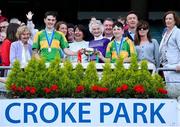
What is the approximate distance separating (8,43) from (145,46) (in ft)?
7.14

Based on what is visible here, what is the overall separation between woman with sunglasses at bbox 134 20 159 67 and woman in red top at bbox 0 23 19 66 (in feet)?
6.56

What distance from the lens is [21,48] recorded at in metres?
10.9

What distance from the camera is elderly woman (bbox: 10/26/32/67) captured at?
10828 millimetres

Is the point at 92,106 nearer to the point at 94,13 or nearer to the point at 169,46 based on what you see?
the point at 169,46

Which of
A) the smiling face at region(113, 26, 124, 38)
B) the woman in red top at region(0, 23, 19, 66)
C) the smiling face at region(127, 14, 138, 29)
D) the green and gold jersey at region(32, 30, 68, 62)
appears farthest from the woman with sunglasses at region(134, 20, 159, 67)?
the woman in red top at region(0, 23, 19, 66)

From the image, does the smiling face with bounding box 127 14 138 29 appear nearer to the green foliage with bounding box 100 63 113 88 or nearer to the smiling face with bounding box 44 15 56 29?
the smiling face with bounding box 44 15 56 29

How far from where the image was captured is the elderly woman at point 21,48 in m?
10.8

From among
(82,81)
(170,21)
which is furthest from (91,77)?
(170,21)

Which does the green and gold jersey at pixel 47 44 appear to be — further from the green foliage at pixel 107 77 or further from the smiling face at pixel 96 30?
the green foliage at pixel 107 77

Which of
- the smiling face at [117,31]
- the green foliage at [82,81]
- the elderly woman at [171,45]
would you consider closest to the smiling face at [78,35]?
the smiling face at [117,31]

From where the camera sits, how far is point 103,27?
464 inches

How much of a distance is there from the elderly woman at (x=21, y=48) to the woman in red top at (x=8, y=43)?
0.85 feet

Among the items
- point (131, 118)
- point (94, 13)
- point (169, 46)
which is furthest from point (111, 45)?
point (94, 13)

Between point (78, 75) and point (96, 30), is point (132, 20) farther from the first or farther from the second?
point (78, 75)
